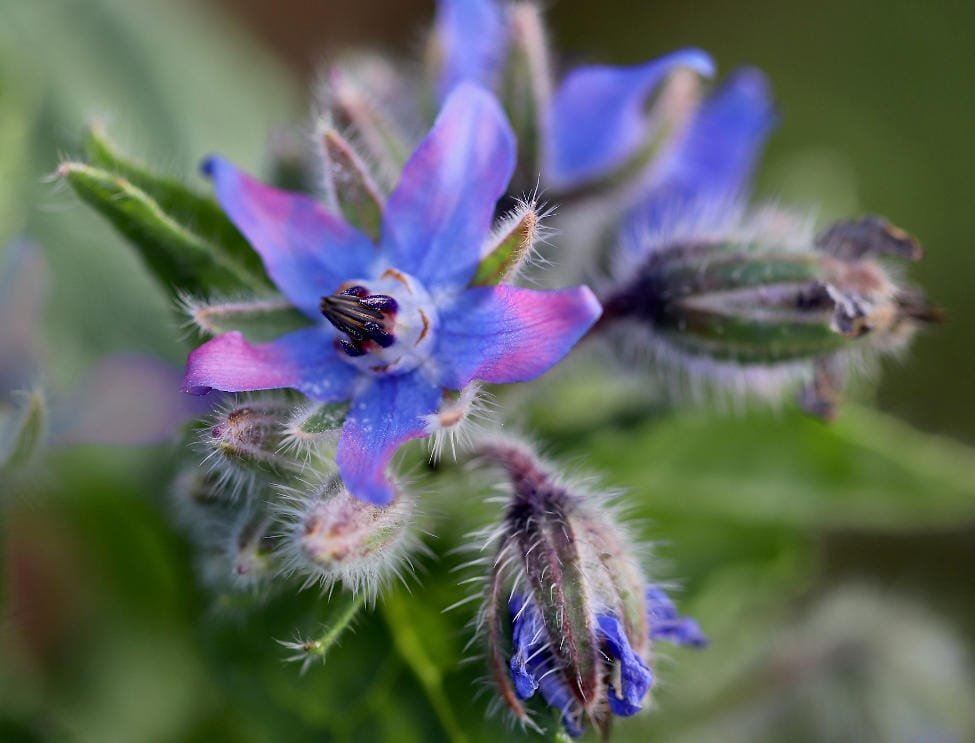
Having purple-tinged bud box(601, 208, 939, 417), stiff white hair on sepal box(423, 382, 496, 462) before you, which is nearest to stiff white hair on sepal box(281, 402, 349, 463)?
stiff white hair on sepal box(423, 382, 496, 462)

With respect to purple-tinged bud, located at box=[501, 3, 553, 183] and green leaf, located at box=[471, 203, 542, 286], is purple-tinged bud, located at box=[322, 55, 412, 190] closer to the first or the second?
purple-tinged bud, located at box=[501, 3, 553, 183]

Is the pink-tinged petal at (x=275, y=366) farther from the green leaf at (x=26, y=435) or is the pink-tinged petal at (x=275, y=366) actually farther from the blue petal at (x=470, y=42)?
the blue petal at (x=470, y=42)

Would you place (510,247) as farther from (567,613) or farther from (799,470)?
(799,470)

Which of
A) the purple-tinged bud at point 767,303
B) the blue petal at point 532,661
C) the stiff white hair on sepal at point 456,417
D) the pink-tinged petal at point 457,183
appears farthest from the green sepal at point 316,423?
the purple-tinged bud at point 767,303

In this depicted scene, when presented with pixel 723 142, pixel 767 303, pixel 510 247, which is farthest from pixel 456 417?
pixel 723 142

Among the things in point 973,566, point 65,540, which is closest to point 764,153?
point 973,566

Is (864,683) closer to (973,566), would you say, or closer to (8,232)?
(973,566)
